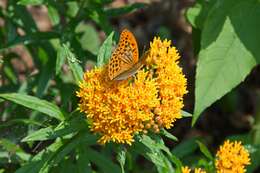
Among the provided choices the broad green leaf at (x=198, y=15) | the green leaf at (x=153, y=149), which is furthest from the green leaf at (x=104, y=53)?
the broad green leaf at (x=198, y=15)

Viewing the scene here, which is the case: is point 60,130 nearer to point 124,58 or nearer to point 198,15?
point 124,58

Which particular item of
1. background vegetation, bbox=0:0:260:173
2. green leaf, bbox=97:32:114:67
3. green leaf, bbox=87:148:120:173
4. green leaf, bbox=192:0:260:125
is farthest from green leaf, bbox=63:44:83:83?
green leaf, bbox=192:0:260:125

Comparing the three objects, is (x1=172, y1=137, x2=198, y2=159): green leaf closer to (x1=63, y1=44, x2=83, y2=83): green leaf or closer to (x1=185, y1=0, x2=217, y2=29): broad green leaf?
(x1=185, y1=0, x2=217, y2=29): broad green leaf

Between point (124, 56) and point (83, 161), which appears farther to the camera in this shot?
point (83, 161)

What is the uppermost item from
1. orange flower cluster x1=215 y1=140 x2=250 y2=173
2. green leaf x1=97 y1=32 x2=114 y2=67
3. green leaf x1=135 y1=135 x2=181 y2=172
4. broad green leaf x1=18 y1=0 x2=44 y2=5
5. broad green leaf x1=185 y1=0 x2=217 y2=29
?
broad green leaf x1=18 y1=0 x2=44 y2=5

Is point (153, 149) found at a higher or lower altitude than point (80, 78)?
lower

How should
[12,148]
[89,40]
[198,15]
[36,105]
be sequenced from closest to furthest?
[36,105]
[12,148]
[198,15]
[89,40]

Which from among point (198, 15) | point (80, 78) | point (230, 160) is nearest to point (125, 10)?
point (198, 15)
